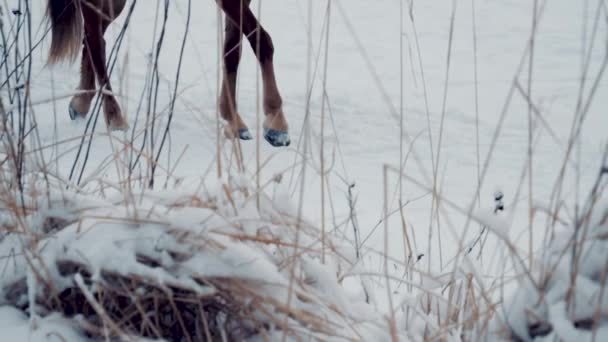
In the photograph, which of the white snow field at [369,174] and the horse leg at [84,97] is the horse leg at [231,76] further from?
the horse leg at [84,97]

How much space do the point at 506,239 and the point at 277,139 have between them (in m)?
1.87

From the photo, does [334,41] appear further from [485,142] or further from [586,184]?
[586,184]

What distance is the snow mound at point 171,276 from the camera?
0.85m

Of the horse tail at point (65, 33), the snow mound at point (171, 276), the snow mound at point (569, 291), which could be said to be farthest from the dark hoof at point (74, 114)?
the snow mound at point (569, 291)

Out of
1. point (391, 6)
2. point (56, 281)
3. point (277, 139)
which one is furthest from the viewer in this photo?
point (391, 6)

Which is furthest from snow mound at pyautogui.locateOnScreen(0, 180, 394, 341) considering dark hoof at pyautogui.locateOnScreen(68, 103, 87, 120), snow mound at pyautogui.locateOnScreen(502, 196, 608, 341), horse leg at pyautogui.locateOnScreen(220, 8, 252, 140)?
dark hoof at pyautogui.locateOnScreen(68, 103, 87, 120)

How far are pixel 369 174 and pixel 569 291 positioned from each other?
160cm

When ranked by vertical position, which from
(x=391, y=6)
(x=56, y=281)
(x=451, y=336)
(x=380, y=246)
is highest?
(x=391, y=6)

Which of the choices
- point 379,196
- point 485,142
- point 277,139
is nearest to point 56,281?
point 379,196

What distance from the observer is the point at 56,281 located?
2.91ft

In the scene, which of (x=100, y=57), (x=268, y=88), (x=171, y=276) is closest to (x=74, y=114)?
(x=100, y=57)

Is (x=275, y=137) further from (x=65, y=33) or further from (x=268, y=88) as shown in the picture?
(x=65, y=33)

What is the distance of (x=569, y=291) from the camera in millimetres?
739

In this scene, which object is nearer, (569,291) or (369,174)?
(569,291)
